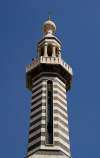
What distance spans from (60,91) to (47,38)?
5679 mm

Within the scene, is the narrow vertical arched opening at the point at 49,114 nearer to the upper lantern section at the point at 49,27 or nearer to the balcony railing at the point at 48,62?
the balcony railing at the point at 48,62

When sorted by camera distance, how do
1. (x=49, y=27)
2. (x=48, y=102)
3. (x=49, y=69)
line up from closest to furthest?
(x=48, y=102)
(x=49, y=69)
(x=49, y=27)

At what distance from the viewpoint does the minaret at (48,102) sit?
16.0 metres

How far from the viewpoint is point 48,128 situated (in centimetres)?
1702

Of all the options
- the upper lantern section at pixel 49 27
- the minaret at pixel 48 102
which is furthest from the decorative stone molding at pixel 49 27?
A: the minaret at pixel 48 102

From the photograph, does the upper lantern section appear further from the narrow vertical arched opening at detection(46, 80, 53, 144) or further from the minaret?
the narrow vertical arched opening at detection(46, 80, 53, 144)

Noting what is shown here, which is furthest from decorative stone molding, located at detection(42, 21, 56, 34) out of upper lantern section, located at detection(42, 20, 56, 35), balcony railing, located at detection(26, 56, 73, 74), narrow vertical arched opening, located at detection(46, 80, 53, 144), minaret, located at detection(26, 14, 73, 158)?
narrow vertical arched opening, located at detection(46, 80, 53, 144)

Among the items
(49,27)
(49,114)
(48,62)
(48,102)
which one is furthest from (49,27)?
(49,114)

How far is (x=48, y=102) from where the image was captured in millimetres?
18812

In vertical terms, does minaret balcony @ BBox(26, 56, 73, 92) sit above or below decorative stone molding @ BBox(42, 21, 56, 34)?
below

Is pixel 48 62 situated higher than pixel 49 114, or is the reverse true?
pixel 48 62

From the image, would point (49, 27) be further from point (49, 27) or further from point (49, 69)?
point (49, 69)

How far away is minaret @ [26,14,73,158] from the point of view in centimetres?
1603

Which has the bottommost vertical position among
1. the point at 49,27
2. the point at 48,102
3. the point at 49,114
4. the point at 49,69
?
the point at 49,114
